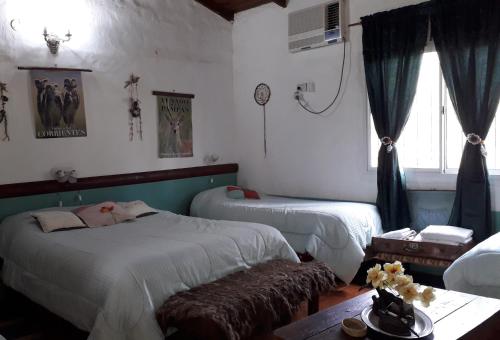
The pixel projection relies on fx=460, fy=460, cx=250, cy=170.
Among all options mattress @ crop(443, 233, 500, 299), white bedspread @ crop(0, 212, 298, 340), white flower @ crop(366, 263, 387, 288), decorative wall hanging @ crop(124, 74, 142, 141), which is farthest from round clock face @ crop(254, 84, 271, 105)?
white flower @ crop(366, 263, 387, 288)

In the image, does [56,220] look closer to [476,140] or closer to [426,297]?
[426,297]

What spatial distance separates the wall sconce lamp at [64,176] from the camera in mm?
3638

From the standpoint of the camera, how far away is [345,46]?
418cm

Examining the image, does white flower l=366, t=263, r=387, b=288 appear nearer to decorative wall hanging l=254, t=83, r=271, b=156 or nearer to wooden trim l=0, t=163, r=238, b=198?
wooden trim l=0, t=163, r=238, b=198

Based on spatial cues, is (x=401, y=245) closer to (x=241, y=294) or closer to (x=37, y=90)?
(x=241, y=294)

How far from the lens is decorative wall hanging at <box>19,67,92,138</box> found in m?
3.57

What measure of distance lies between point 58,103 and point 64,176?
585 millimetres

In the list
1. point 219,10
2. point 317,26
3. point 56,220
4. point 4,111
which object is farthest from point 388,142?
point 4,111

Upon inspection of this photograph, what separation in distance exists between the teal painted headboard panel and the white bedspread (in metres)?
0.20

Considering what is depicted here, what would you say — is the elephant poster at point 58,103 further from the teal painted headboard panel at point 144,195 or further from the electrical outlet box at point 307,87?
the electrical outlet box at point 307,87

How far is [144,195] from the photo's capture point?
4.24 meters

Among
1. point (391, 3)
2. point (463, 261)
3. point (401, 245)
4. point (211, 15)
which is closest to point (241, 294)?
point (463, 261)

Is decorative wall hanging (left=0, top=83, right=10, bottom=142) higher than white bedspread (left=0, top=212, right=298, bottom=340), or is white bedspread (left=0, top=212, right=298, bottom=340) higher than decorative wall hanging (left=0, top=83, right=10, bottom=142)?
decorative wall hanging (left=0, top=83, right=10, bottom=142)

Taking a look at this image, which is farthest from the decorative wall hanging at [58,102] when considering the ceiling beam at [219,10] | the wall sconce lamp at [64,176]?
the ceiling beam at [219,10]
